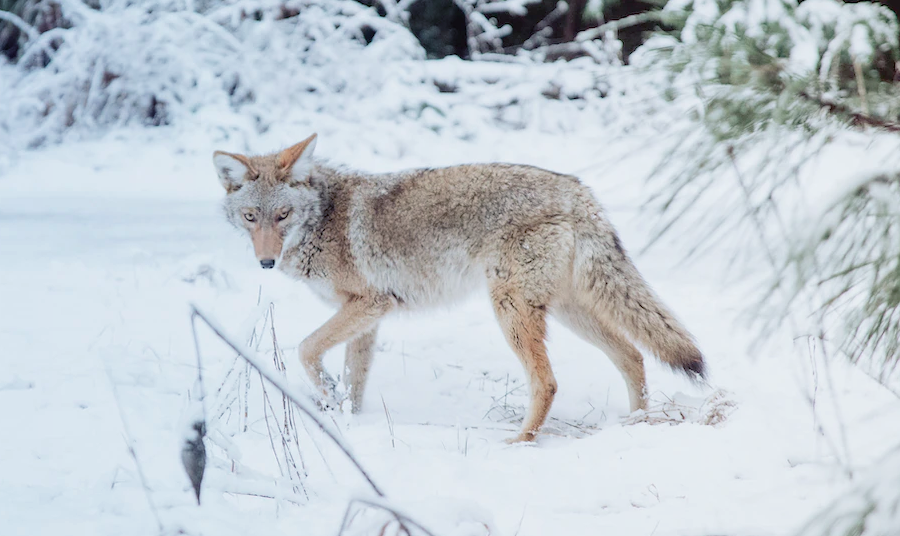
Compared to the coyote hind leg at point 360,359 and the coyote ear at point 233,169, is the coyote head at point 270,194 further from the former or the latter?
the coyote hind leg at point 360,359

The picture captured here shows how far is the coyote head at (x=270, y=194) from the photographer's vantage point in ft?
16.2

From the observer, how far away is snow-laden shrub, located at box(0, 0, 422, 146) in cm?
1152

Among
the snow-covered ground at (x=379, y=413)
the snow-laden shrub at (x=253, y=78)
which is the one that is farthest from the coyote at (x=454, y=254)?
the snow-laden shrub at (x=253, y=78)

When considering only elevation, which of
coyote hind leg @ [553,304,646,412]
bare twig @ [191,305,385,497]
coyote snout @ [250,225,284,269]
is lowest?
coyote hind leg @ [553,304,646,412]

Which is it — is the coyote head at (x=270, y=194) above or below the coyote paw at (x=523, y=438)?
above

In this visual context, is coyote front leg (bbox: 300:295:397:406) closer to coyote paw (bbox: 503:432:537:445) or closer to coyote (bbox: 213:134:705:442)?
coyote (bbox: 213:134:705:442)

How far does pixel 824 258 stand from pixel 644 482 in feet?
5.80

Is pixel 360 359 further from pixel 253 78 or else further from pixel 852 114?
pixel 253 78

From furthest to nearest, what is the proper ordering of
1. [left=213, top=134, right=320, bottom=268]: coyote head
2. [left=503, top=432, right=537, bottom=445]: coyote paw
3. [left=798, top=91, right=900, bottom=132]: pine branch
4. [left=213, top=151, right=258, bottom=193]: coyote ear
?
1. [left=213, top=151, right=258, bottom=193]: coyote ear
2. [left=213, top=134, right=320, bottom=268]: coyote head
3. [left=503, top=432, right=537, bottom=445]: coyote paw
4. [left=798, top=91, right=900, bottom=132]: pine branch

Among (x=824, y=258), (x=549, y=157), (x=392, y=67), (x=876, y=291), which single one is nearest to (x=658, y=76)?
(x=824, y=258)

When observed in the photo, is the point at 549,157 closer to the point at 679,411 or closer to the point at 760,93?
the point at 679,411

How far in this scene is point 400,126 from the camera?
11.9m

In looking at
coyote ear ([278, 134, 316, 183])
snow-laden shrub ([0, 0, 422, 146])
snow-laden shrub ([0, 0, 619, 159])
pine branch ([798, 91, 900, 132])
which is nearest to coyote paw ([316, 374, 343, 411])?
coyote ear ([278, 134, 316, 183])

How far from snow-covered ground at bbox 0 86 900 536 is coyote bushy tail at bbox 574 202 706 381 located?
21 centimetres
